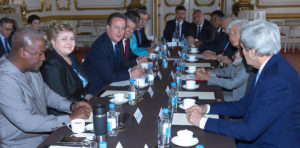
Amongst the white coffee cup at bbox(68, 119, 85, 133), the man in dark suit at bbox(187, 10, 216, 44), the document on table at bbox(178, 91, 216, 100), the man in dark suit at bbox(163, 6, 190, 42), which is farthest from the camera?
the man in dark suit at bbox(163, 6, 190, 42)

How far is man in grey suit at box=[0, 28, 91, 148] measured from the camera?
176 centimetres

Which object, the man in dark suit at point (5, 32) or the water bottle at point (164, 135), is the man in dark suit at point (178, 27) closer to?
the man in dark suit at point (5, 32)

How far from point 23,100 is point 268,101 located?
142 cm

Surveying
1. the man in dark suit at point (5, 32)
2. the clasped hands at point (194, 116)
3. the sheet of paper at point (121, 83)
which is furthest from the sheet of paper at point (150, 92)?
the man in dark suit at point (5, 32)

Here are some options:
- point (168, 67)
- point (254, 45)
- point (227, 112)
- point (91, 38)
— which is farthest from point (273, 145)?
point (91, 38)

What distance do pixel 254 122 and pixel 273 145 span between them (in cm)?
24

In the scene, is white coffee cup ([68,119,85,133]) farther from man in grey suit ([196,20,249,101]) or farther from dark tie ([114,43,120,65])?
dark tie ([114,43,120,65])

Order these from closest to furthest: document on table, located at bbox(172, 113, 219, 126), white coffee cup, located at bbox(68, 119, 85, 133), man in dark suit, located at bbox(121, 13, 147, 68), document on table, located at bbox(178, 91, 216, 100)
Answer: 1. white coffee cup, located at bbox(68, 119, 85, 133)
2. document on table, located at bbox(172, 113, 219, 126)
3. document on table, located at bbox(178, 91, 216, 100)
4. man in dark suit, located at bbox(121, 13, 147, 68)

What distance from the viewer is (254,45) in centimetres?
166

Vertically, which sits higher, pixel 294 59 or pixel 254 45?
pixel 254 45

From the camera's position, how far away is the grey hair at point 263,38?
5.36ft

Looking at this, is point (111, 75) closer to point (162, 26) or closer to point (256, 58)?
point (256, 58)

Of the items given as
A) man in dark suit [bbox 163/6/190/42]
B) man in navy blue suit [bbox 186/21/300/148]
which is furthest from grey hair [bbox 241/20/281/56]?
man in dark suit [bbox 163/6/190/42]

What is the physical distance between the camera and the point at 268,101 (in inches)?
62.6
